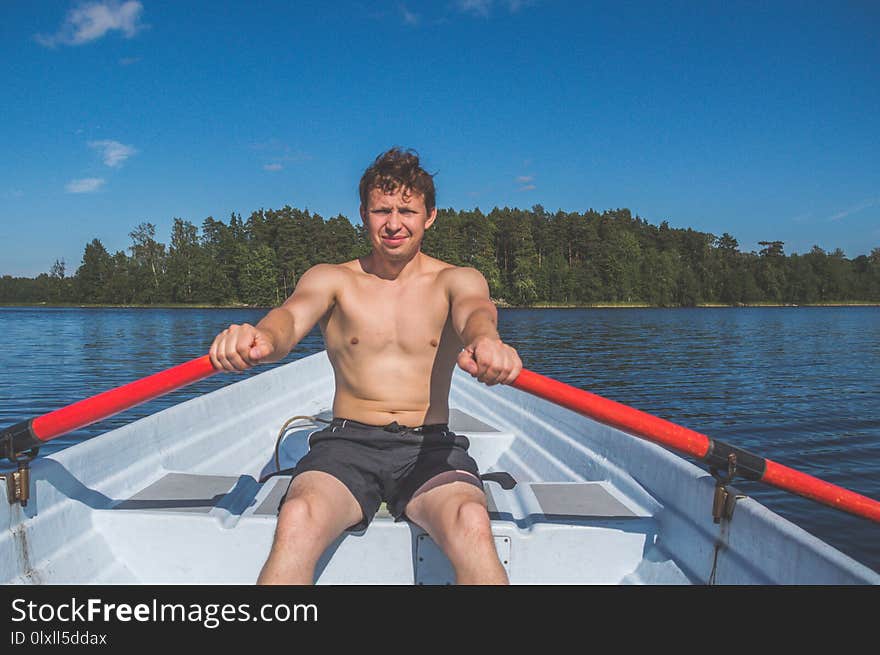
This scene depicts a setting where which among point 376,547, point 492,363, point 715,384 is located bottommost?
point 715,384

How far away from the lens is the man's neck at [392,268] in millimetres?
2566

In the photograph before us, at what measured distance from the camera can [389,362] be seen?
2453 mm

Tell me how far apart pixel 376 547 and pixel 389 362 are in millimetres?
715

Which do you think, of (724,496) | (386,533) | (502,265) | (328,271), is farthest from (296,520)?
(502,265)

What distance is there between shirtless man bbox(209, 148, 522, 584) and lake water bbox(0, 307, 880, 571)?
11.2ft

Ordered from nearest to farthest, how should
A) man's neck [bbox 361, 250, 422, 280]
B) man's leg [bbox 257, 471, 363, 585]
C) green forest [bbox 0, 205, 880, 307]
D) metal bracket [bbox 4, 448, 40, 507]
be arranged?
man's leg [bbox 257, 471, 363, 585]
metal bracket [bbox 4, 448, 40, 507]
man's neck [bbox 361, 250, 422, 280]
green forest [bbox 0, 205, 880, 307]

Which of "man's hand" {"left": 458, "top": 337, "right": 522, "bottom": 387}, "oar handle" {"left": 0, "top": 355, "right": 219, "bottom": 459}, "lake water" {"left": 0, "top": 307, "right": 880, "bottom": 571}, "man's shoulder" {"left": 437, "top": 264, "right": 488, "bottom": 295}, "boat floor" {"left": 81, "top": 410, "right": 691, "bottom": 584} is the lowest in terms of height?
"lake water" {"left": 0, "top": 307, "right": 880, "bottom": 571}

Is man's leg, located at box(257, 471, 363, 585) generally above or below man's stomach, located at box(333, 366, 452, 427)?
below

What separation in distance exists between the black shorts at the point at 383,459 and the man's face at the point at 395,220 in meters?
0.71

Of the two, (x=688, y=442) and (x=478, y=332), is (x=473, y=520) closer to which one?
(x=478, y=332)

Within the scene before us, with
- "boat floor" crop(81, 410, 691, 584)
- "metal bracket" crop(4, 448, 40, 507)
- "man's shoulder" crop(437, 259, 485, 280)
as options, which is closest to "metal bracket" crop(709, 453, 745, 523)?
→ "boat floor" crop(81, 410, 691, 584)

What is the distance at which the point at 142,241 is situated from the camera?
2953 inches

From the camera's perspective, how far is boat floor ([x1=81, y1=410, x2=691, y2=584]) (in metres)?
2.09

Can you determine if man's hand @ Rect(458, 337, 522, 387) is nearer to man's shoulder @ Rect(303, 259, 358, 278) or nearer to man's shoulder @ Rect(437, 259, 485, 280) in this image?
man's shoulder @ Rect(437, 259, 485, 280)
